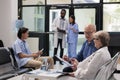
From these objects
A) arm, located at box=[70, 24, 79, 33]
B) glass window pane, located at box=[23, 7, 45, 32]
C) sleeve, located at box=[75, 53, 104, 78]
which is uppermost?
glass window pane, located at box=[23, 7, 45, 32]

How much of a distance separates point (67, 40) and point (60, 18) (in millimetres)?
826

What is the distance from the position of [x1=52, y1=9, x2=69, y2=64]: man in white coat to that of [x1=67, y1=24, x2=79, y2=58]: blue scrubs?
0.26m

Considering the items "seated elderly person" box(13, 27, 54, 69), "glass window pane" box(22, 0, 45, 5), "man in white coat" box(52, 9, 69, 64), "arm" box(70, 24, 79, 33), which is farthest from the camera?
"glass window pane" box(22, 0, 45, 5)

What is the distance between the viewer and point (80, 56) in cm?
429

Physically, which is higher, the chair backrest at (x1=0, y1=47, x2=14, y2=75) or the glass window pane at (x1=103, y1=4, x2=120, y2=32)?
the glass window pane at (x1=103, y1=4, x2=120, y2=32)

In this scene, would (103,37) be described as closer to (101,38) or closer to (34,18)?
(101,38)

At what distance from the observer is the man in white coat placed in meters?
8.09

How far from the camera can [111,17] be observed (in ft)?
28.1

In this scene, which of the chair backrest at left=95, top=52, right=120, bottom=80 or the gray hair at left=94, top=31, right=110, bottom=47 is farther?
the gray hair at left=94, top=31, right=110, bottom=47

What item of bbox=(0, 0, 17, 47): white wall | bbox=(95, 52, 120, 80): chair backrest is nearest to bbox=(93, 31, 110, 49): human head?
bbox=(95, 52, 120, 80): chair backrest

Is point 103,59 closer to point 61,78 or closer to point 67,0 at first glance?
point 61,78

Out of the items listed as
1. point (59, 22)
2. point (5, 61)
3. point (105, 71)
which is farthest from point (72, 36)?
point (105, 71)

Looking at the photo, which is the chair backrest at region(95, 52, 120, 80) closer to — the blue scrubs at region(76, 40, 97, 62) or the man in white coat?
the blue scrubs at region(76, 40, 97, 62)

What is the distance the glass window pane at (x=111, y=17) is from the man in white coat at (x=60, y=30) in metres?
1.32
